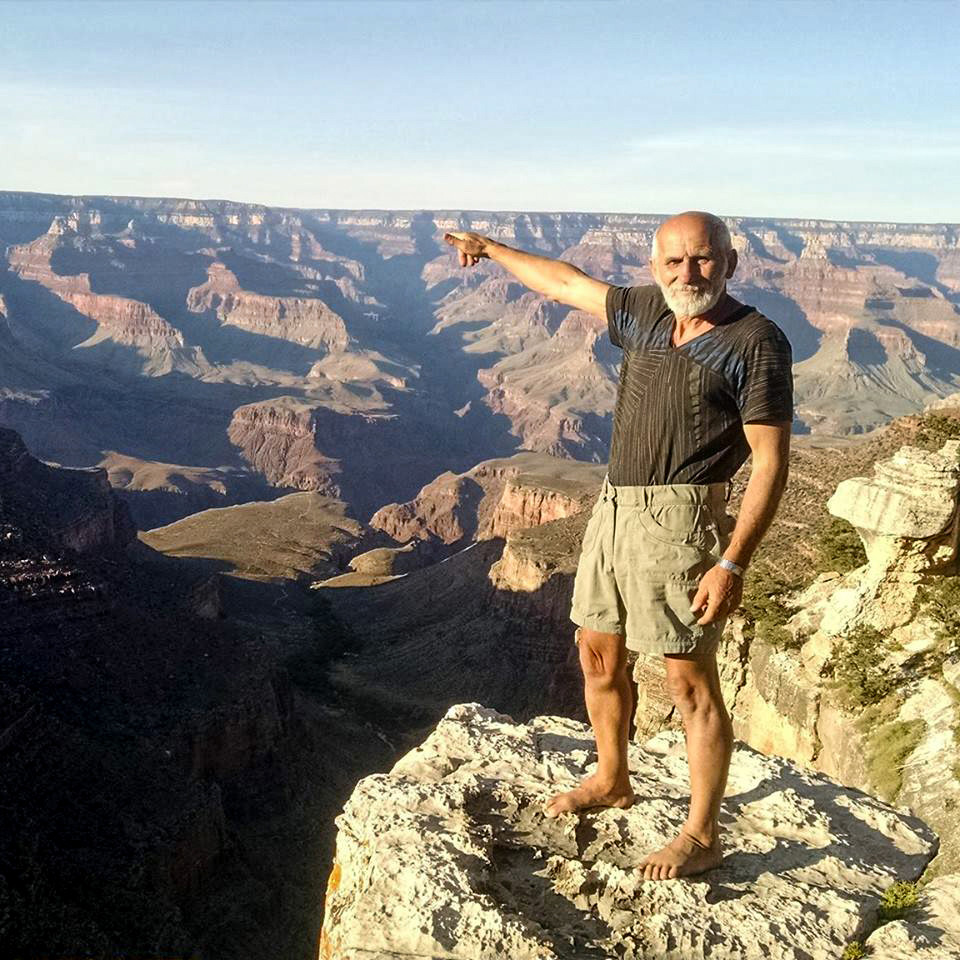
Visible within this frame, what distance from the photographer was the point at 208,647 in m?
31.4

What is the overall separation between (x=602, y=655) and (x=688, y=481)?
4.30 feet

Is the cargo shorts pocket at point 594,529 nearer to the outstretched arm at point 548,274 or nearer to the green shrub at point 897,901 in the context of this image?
the outstretched arm at point 548,274

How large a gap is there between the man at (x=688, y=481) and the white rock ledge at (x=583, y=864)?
1.18 ft

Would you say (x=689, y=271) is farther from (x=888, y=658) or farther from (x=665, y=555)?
(x=888, y=658)

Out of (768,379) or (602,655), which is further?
(602,655)

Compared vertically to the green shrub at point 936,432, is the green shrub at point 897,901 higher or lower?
lower

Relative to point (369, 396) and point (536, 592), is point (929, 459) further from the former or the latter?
point (369, 396)

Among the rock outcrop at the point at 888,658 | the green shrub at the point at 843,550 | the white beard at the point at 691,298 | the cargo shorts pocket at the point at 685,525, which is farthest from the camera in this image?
the green shrub at the point at 843,550

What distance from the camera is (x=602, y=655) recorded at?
6133 mm

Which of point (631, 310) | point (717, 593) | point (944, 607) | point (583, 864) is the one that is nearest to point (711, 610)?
point (717, 593)

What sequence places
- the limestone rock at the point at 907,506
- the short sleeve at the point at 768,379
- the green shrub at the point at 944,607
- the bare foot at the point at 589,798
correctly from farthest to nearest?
1. the limestone rock at the point at 907,506
2. the green shrub at the point at 944,607
3. the bare foot at the point at 589,798
4. the short sleeve at the point at 768,379

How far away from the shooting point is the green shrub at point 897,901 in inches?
Answer: 208

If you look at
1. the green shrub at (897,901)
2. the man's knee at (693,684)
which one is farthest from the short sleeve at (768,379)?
the green shrub at (897,901)

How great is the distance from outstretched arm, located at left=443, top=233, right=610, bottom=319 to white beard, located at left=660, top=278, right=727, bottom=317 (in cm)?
64
